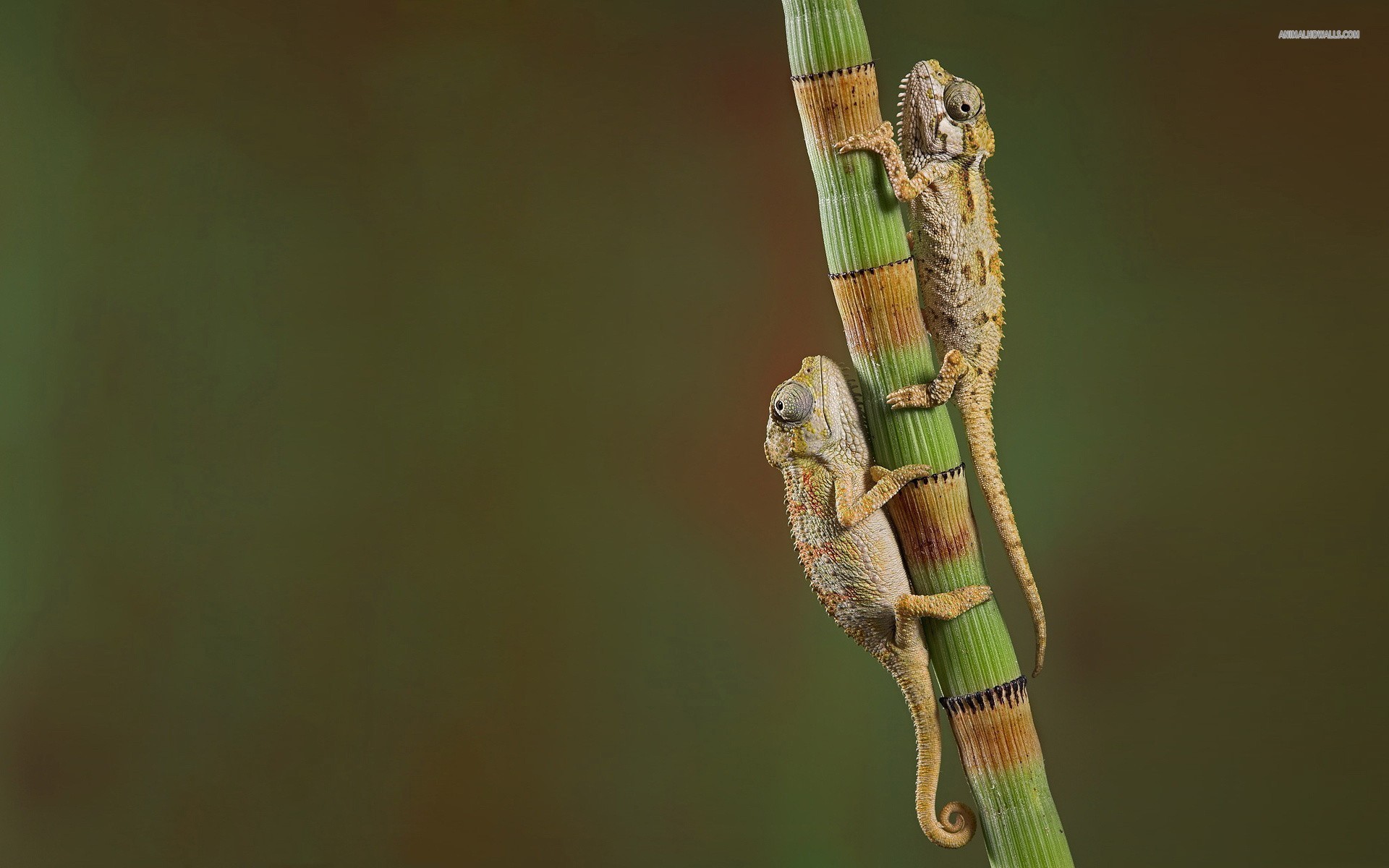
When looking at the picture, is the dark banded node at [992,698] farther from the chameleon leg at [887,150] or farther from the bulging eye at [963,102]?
the bulging eye at [963,102]

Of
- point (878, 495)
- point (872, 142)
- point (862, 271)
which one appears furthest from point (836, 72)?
point (878, 495)

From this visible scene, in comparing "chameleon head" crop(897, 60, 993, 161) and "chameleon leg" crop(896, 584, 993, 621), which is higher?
"chameleon head" crop(897, 60, 993, 161)

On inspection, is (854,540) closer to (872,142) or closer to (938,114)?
(872,142)

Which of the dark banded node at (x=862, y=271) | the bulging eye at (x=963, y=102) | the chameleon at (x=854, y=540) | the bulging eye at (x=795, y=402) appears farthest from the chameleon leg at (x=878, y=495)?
the bulging eye at (x=963, y=102)

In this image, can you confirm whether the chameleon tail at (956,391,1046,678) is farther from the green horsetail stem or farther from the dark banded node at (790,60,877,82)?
the dark banded node at (790,60,877,82)

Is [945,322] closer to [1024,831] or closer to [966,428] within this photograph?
[966,428]

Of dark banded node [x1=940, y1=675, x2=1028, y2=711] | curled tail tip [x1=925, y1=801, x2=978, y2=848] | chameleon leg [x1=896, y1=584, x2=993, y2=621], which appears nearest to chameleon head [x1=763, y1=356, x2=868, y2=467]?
chameleon leg [x1=896, y1=584, x2=993, y2=621]
